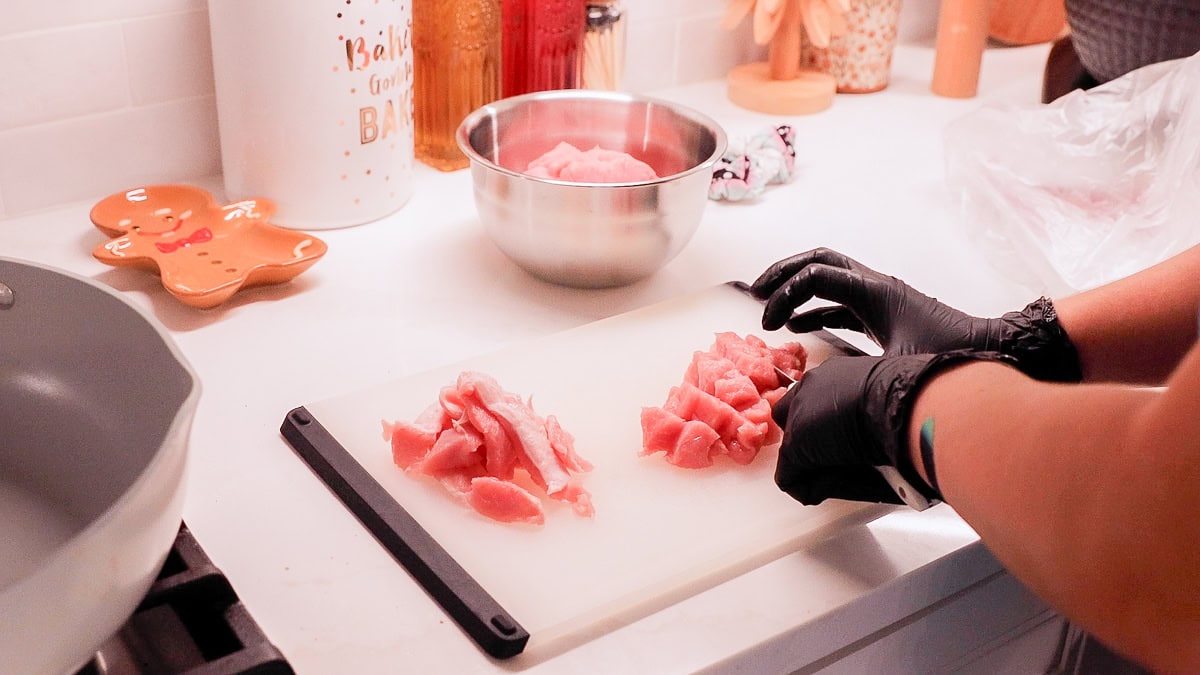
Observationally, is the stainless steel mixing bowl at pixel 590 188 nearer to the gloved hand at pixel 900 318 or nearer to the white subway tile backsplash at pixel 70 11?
the gloved hand at pixel 900 318

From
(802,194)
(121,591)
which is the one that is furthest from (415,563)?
(802,194)

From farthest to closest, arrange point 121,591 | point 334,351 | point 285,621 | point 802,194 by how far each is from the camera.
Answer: point 802,194 < point 334,351 < point 285,621 < point 121,591

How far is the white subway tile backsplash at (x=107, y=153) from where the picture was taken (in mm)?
1108

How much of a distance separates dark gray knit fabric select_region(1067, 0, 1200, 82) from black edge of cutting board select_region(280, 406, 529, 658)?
39.0 inches

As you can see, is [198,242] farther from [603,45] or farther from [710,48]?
[710,48]

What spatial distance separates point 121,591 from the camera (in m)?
0.55

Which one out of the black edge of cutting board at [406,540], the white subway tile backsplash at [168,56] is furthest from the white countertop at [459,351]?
the white subway tile backsplash at [168,56]

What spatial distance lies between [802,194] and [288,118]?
582mm

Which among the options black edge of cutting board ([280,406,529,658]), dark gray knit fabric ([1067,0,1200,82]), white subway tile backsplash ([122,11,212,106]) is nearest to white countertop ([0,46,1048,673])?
black edge of cutting board ([280,406,529,658])

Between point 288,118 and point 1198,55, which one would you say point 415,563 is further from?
point 1198,55

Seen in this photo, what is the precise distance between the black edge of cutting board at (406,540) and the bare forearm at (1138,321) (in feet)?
1.73

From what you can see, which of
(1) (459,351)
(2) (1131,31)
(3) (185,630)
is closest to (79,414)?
(3) (185,630)

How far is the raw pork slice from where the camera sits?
104 cm

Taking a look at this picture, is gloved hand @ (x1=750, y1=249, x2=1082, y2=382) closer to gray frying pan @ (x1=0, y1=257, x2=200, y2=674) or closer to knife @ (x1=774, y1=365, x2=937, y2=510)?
knife @ (x1=774, y1=365, x2=937, y2=510)
